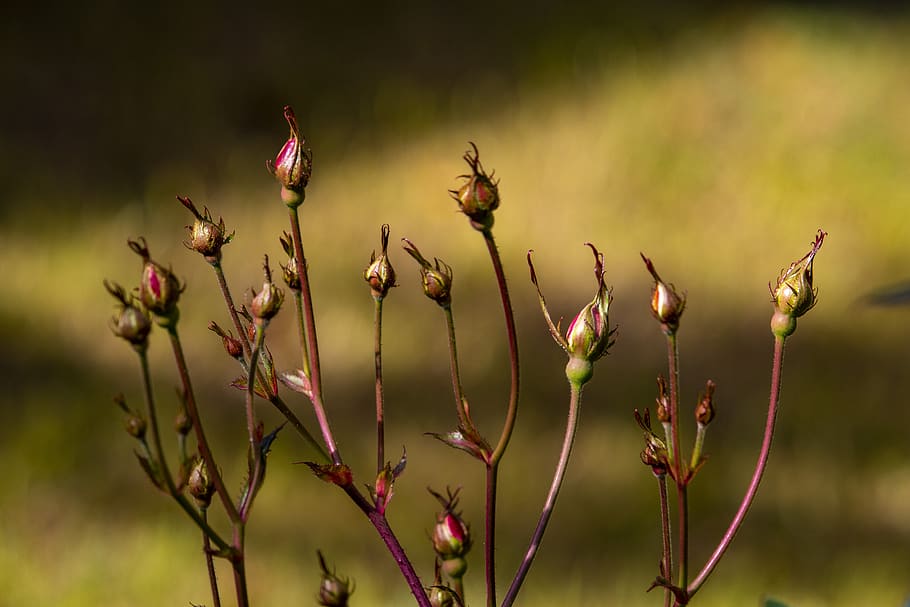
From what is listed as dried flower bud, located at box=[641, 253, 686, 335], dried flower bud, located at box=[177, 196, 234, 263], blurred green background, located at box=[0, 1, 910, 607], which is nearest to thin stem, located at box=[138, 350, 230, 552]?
dried flower bud, located at box=[177, 196, 234, 263]

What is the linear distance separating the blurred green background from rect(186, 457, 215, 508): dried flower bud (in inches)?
36.9

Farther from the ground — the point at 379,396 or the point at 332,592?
the point at 379,396

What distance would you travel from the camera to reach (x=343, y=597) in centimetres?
47

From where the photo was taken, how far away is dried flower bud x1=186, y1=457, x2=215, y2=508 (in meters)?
0.55

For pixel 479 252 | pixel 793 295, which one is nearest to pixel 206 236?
pixel 793 295

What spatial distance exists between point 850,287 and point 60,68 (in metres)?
1.74

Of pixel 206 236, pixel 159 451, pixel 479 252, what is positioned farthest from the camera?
pixel 479 252

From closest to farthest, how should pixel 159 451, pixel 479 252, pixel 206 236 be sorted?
1. pixel 159 451
2. pixel 206 236
3. pixel 479 252

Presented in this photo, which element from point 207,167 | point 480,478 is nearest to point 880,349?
point 480,478

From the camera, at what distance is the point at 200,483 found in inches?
21.7

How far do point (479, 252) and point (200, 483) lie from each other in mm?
1730

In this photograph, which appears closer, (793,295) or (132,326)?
(132,326)

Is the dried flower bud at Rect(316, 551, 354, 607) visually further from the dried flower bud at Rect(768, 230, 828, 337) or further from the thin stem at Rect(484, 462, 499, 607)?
the dried flower bud at Rect(768, 230, 828, 337)

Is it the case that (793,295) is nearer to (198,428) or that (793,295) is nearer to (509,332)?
(509,332)
